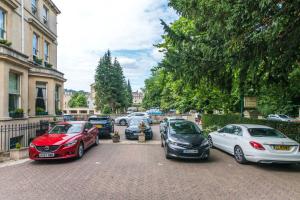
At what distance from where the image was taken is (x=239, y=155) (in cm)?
837

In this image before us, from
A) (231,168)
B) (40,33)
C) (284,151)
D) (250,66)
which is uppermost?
(40,33)

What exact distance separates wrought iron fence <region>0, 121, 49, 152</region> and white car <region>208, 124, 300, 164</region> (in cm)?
989

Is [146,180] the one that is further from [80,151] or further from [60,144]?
[80,151]

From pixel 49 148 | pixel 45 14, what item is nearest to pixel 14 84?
pixel 49 148

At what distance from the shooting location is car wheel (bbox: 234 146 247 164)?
8131 mm

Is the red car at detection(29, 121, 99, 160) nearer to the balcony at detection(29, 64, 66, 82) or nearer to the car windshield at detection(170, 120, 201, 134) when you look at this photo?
the car windshield at detection(170, 120, 201, 134)

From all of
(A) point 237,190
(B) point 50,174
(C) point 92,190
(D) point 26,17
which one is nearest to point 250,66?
(A) point 237,190

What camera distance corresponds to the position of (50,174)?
6.88m

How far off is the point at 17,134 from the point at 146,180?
30.2 feet

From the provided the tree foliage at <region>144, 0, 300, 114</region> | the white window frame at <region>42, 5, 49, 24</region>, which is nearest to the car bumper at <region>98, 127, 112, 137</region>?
the tree foliage at <region>144, 0, 300, 114</region>

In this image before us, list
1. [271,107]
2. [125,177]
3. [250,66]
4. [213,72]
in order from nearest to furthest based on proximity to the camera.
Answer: [125,177]
[250,66]
[213,72]
[271,107]

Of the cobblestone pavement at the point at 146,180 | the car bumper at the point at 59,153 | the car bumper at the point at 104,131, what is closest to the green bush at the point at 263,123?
the cobblestone pavement at the point at 146,180

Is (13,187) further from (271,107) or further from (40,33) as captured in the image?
(271,107)

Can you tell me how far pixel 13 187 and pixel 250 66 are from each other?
8423 mm
